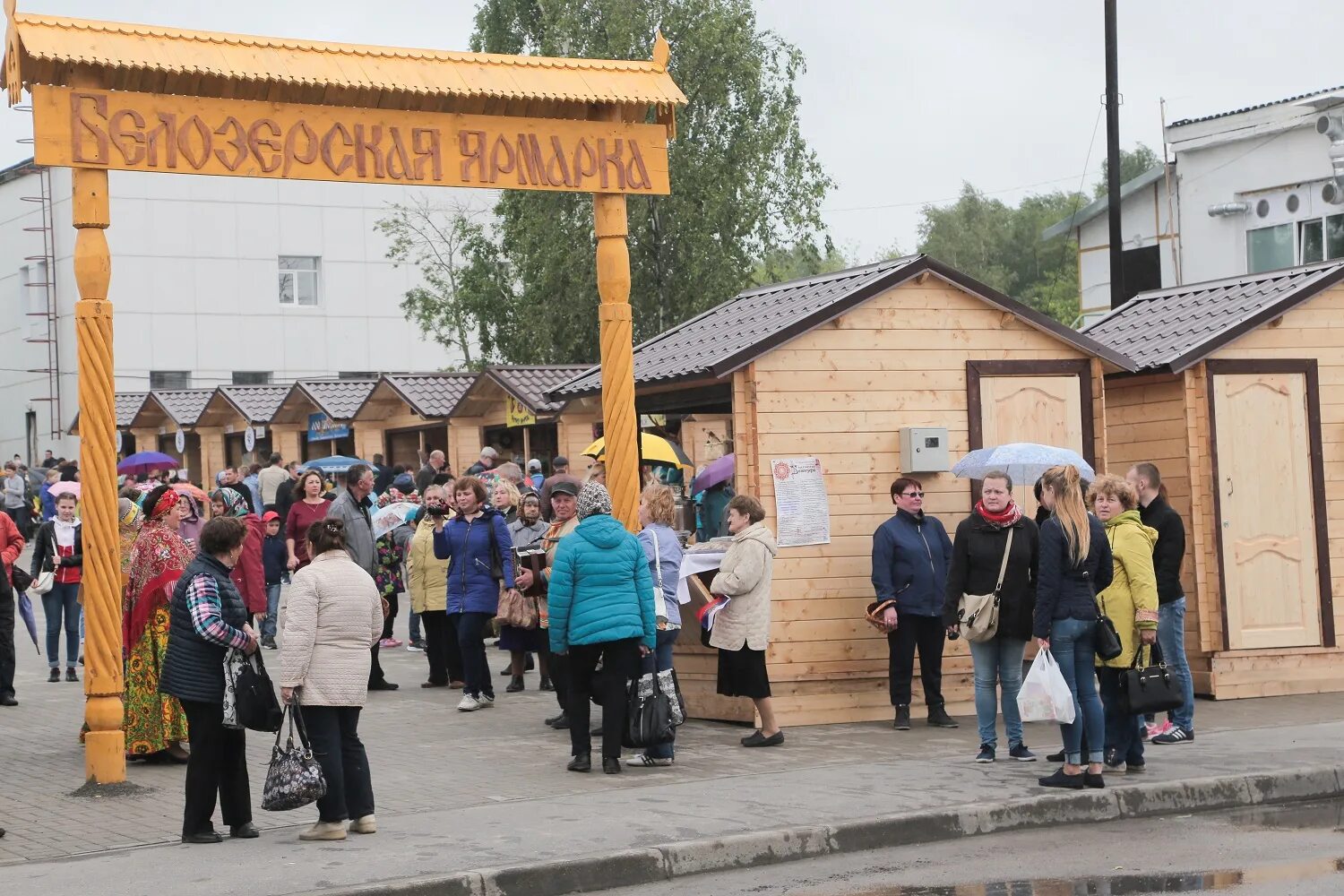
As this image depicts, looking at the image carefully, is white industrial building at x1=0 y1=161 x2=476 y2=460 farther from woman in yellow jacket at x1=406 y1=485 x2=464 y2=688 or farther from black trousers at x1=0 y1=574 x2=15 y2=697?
black trousers at x1=0 y1=574 x2=15 y2=697

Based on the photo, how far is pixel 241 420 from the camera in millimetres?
41250

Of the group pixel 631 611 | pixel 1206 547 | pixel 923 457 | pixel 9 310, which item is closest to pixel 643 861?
pixel 631 611

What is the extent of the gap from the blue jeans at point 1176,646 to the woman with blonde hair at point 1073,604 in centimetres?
189

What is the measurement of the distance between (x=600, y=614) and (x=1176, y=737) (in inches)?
162

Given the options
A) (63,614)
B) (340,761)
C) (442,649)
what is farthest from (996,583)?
(63,614)

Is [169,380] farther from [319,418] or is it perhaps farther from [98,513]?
[98,513]

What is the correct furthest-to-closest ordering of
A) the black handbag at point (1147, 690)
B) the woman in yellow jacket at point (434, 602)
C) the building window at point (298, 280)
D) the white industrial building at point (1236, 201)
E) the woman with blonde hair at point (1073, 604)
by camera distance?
the building window at point (298, 280) → the white industrial building at point (1236, 201) → the woman in yellow jacket at point (434, 602) → the black handbag at point (1147, 690) → the woman with blonde hair at point (1073, 604)

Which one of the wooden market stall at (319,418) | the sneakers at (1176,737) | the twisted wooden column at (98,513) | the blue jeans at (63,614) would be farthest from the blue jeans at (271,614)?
the wooden market stall at (319,418)

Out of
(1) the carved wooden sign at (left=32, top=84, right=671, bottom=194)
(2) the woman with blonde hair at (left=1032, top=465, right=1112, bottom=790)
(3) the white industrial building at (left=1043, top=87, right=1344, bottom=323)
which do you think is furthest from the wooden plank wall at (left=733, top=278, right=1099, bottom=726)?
(3) the white industrial building at (left=1043, top=87, right=1344, bottom=323)

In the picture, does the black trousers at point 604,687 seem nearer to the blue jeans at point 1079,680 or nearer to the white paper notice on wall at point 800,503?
the white paper notice on wall at point 800,503

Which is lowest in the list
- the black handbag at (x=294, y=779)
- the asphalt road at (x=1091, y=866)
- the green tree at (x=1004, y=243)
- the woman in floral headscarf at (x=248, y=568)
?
the asphalt road at (x=1091, y=866)

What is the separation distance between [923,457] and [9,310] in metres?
43.9

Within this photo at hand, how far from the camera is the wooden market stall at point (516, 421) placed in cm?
2933

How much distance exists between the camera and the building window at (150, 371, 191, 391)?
160 ft
